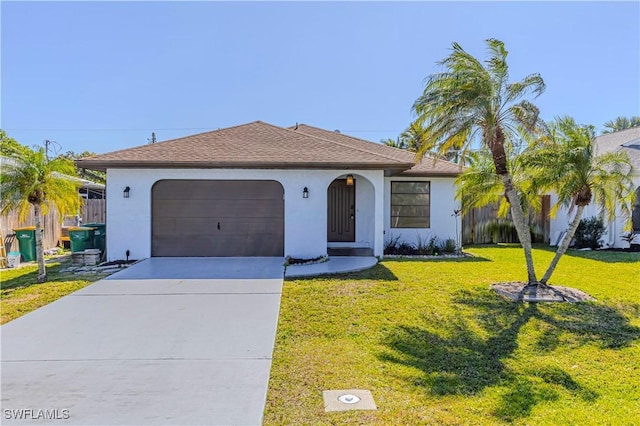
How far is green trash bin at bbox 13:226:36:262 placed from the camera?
1199cm

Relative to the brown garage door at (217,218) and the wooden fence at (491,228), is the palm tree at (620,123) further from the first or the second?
the brown garage door at (217,218)

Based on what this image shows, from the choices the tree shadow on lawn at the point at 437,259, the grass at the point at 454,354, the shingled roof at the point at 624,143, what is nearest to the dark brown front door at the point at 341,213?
the tree shadow on lawn at the point at 437,259

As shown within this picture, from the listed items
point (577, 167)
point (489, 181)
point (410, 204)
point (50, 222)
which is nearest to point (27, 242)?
point (50, 222)

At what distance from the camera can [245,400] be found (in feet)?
11.8

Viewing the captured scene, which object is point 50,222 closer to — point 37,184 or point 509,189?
point 37,184

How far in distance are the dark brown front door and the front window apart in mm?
1584

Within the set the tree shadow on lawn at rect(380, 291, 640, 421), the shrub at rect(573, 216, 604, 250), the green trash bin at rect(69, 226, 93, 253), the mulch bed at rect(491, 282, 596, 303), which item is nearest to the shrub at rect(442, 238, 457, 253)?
the mulch bed at rect(491, 282, 596, 303)

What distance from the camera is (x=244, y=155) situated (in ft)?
37.4

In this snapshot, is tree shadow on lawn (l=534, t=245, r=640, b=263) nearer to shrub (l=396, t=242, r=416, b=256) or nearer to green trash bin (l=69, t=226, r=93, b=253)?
shrub (l=396, t=242, r=416, b=256)

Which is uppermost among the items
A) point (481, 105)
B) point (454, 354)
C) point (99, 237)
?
point (481, 105)

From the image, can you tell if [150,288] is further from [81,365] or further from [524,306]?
[524,306]

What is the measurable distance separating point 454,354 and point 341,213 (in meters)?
9.47

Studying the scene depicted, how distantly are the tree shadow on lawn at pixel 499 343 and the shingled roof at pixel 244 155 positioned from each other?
534 cm

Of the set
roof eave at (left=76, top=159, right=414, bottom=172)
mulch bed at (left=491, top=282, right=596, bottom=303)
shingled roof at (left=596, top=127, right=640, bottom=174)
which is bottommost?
mulch bed at (left=491, top=282, right=596, bottom=303)
